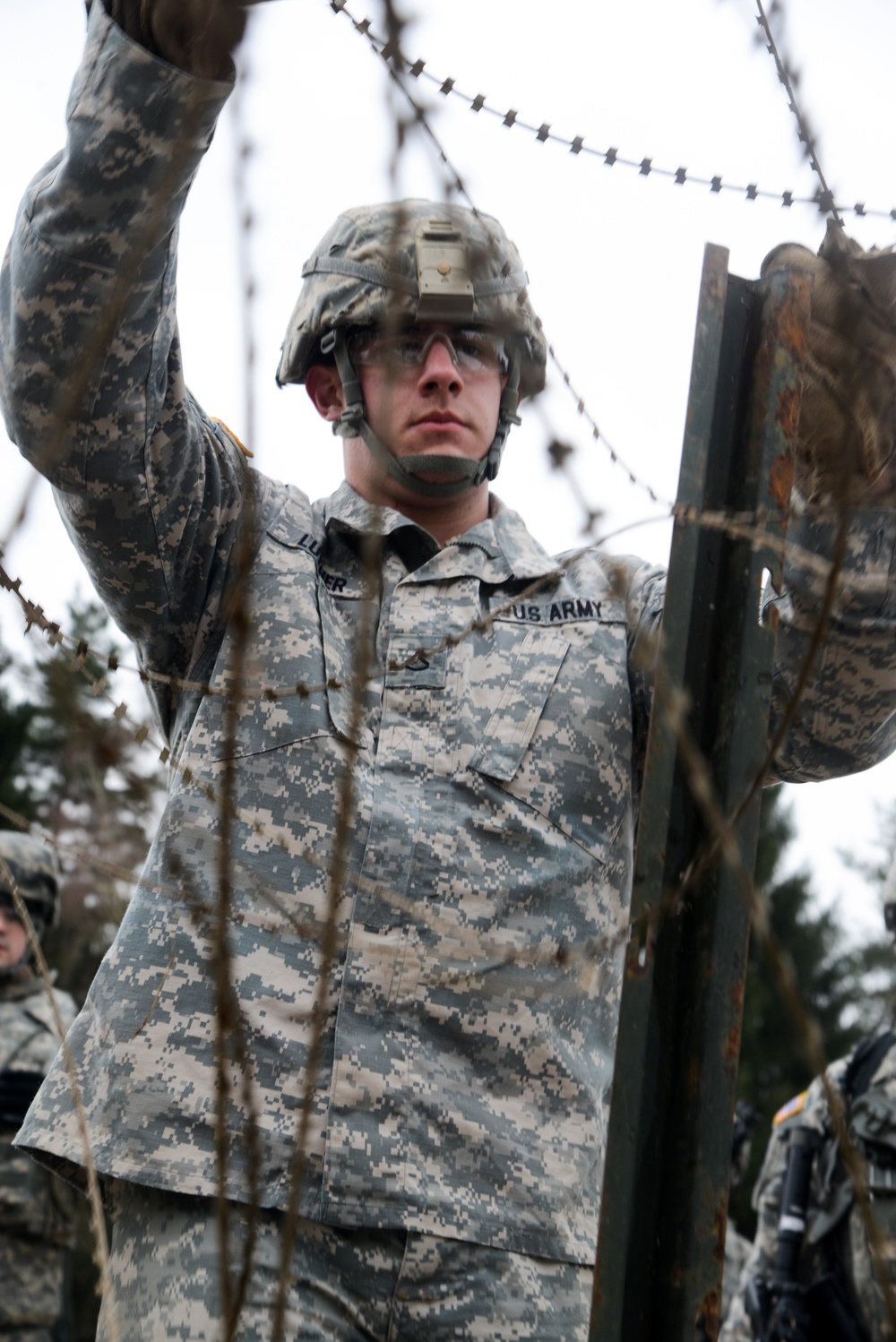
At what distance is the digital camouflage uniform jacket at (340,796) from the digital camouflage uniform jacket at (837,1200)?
3.72 metres

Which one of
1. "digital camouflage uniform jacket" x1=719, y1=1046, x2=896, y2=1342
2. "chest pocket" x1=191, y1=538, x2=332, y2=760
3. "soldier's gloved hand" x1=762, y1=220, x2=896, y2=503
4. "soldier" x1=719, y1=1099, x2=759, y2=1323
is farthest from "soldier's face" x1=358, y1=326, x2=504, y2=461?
"soldier" x1=719, y1=1099, x2=759, y2=1323

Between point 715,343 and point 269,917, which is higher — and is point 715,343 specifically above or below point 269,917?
above

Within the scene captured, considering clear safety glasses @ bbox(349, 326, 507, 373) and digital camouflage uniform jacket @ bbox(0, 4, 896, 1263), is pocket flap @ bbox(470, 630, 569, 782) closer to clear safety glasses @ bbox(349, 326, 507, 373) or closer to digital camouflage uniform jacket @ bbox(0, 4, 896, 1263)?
digital camouflage uniform jacket @ bbox(0, 4, 896, 1263)

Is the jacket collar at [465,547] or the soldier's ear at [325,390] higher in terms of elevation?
the soldier's ear at [325,390]

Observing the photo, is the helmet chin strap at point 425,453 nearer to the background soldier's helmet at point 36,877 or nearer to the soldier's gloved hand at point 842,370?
the soldier's gloved hand at point 842,370

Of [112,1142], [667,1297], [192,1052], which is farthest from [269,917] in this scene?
[667,1297]

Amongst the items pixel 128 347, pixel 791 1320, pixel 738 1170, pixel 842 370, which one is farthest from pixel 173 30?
pixel 738 1170

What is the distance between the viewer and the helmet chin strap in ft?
7.89

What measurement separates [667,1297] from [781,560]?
780 millimetres

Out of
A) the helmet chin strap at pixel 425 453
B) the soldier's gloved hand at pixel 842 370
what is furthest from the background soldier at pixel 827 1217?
the soldier's gloved hand at pixel 842 370

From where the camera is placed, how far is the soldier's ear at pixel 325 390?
280 centimetres

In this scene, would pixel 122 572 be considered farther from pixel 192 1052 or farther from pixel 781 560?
pixel 781 560

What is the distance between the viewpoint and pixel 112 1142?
1851mm

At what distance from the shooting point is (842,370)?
1.74 m
